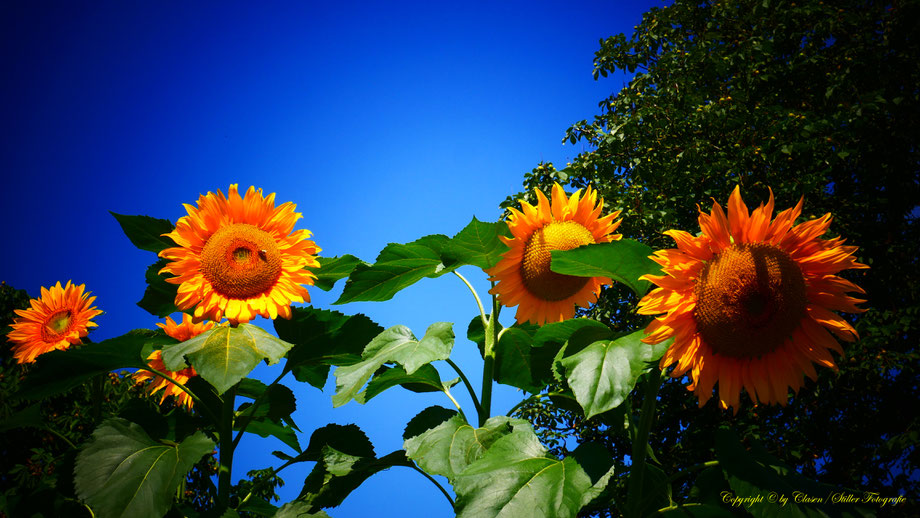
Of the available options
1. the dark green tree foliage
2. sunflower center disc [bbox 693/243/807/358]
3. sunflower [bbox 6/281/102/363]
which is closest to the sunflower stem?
sunflower center disc [bbox 693/243/807/358]

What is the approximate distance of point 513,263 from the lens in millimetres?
1497

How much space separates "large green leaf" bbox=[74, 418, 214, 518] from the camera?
50.5 inches

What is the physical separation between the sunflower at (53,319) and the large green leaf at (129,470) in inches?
39.4

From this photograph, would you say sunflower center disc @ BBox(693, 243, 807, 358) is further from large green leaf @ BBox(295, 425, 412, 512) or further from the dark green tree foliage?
the dark green tree foliage

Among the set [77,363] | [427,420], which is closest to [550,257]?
[427,420]

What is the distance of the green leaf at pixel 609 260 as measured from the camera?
119 centimetres

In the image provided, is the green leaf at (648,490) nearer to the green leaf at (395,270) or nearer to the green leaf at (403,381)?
the green leaf at (403,381)

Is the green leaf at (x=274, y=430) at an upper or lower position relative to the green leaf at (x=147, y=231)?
lower

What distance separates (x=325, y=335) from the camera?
170 centimetres

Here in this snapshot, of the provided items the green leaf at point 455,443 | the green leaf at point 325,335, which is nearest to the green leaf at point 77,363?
the green leaf at point 325,335

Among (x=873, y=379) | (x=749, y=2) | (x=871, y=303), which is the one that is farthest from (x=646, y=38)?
(x=873, y=379)

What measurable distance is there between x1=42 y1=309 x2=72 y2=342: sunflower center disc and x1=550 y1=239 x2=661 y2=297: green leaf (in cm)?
217

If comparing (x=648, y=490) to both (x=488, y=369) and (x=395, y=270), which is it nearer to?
(x=488, y=369)

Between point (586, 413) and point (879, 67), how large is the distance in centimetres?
804
